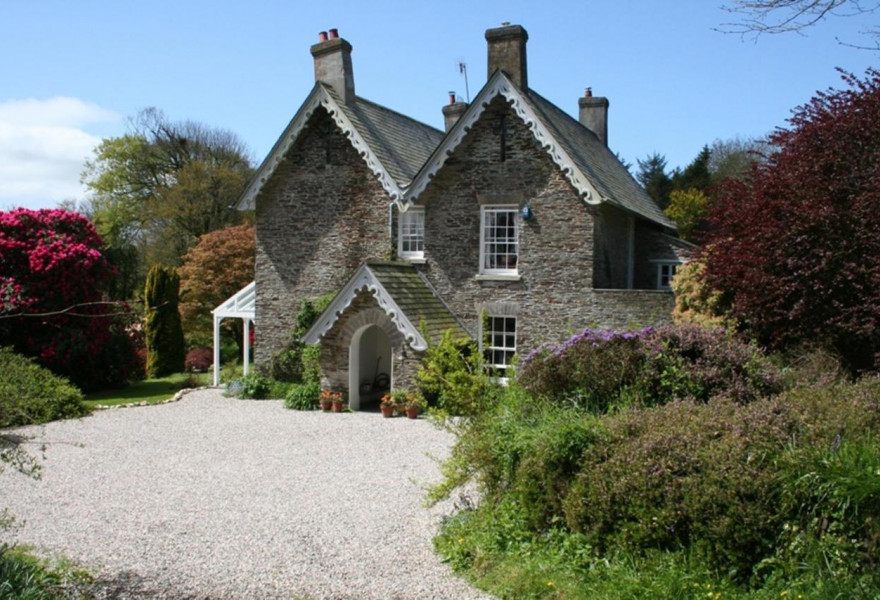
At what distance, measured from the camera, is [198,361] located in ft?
100

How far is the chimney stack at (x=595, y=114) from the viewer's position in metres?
28.7

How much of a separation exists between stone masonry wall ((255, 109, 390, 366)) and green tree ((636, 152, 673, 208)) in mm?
28141

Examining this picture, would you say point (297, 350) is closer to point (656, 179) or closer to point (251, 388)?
point (251, 388)

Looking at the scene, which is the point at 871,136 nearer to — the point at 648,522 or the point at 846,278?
the point at 846,278

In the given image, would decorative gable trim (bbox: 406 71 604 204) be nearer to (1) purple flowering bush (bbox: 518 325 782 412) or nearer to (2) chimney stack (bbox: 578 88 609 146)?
(1) purple flowering bush (bbox: 518 325 782 412)

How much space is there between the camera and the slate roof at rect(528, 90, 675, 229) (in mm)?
19172

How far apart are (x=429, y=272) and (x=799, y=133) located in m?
9.69

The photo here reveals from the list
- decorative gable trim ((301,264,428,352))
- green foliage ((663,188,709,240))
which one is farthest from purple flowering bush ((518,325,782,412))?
green foliage ((663,188,709,240))

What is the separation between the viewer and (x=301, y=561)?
8086 millimetres

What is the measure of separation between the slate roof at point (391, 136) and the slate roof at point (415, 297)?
8.31 ft

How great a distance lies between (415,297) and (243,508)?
30.8ft

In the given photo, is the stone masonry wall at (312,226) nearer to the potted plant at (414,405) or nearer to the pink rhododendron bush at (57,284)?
the pink rhododendron bush at (57,284)

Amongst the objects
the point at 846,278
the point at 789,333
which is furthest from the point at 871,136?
the point at 789,333

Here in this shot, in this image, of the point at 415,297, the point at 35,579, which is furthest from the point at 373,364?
the point at 35,579
